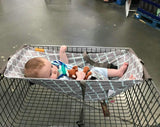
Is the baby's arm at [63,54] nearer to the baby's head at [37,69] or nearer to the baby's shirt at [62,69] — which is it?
the baby's shirt at [62,69]

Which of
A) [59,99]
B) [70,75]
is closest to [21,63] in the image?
[70,75]

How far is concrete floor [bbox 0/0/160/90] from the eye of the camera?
2.16 metres

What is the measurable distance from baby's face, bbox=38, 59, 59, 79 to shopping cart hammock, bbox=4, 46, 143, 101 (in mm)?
86

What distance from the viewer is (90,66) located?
133 centimetres

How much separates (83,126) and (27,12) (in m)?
2.59

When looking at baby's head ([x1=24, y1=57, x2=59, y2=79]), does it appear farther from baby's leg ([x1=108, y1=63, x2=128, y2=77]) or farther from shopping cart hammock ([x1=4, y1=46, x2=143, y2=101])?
baby's leg ([x1=108, y1=63, x2=128, y2=77])

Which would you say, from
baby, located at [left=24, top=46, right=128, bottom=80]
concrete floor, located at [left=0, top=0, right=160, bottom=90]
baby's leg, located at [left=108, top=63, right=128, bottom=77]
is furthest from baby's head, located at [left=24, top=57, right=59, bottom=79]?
concrete floor, located at [left=0, top=0, right=160, bottom=90]

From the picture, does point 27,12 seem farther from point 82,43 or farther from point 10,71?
point 10,71

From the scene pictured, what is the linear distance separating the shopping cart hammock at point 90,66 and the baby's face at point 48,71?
0.28 feet

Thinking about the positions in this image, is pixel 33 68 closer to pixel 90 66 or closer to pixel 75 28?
pixel 90 66

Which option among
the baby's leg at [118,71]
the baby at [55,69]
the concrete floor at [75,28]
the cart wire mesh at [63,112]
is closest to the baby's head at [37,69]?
the baby at [55,69]

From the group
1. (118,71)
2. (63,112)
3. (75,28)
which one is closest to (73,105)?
(63,112)

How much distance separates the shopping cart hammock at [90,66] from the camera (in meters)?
0.89

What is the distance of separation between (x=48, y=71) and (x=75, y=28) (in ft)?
5.47
